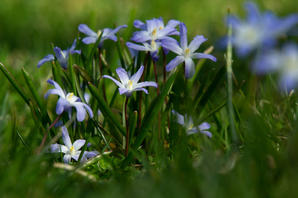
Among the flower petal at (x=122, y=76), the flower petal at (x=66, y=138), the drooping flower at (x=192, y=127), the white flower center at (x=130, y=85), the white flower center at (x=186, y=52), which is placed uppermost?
the white flower center at (x=186, y=52)

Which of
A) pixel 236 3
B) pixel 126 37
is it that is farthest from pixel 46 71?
pixel 236 3

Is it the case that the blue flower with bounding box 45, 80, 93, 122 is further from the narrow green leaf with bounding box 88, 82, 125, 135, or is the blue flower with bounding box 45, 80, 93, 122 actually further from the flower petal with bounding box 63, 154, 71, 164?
the flower petal with bounding box 63, 154, 71, 164

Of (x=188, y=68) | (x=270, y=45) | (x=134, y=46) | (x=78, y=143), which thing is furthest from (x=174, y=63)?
(x=78, y=143)

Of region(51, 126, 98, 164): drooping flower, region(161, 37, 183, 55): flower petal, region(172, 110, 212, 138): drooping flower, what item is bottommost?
region(51, 126, 98, 164): drooping flower

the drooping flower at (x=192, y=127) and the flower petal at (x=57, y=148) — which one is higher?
the drooping flower at (x=192, y=127)

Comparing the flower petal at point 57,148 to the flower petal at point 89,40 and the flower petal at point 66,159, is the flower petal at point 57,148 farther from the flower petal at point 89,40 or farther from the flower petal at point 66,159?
the flower petal at point 89,40

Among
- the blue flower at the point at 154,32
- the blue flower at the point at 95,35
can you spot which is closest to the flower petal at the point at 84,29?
the blue flower at the point at 95,35

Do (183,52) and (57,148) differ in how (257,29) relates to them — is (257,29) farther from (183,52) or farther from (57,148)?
(57,148)

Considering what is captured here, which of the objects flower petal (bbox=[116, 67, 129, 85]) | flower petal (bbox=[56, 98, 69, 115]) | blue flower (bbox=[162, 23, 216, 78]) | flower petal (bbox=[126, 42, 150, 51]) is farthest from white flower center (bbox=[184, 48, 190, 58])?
flower petal (bbox=[56, 98, 69, 115])
